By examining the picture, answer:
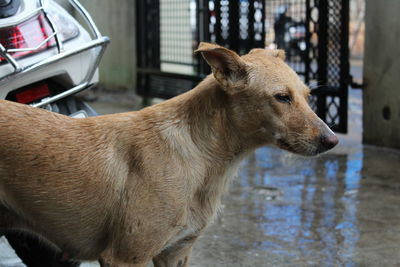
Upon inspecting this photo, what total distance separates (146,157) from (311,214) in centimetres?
273

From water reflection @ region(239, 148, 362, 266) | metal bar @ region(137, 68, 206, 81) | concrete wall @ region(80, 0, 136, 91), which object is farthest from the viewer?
concrete wall @ region(80, 0, 136, 91)

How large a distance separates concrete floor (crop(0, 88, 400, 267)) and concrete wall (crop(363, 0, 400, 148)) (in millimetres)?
228

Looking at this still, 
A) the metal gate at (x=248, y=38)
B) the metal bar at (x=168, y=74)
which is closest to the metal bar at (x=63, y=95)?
the metal gate at (x=248, y=38)

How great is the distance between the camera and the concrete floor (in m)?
4.53

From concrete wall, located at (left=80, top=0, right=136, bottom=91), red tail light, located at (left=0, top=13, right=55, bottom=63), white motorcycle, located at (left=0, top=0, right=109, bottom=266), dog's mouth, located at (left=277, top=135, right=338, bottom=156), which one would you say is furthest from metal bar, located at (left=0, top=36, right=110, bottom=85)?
concrete wall, located at (left=80, top=0, right=136, bottom=91)

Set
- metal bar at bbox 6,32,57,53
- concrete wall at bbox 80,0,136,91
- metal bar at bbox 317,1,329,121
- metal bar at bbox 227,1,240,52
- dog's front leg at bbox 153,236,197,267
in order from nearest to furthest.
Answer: dog's front leg at bbox 153,236,197,267 → metal bar at bbox 6,32,57,53 → metal bar at bbox 317,1,329,121 → metal bar at bbox 227,1,240,52 → concrete wall at bbox 80,0,136,91

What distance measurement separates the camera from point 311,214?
5391mm

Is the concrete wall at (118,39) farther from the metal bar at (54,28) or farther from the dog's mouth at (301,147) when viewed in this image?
the dog's mouth at (301,147)

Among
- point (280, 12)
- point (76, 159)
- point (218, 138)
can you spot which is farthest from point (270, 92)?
point (280, 12)

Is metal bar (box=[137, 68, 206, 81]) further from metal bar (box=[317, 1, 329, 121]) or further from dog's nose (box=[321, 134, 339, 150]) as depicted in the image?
dog's nose (box=[321, 134, 339, 150])

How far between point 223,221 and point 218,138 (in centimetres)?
229

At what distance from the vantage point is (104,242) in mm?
3006

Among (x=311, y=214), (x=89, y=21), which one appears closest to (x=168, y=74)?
(x=311, y=214)

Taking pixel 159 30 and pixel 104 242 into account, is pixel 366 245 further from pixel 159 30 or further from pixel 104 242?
pixel 159 30
